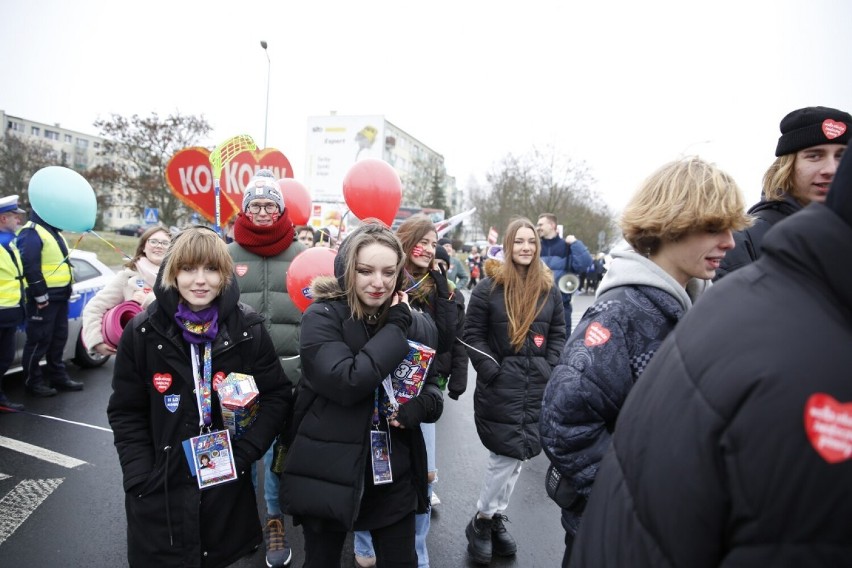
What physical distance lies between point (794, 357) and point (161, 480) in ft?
7.54

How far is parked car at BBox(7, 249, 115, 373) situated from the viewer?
6281mm

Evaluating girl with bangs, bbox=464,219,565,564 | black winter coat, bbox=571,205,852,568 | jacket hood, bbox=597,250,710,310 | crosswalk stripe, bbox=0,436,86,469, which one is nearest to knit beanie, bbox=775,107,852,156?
jacket hood, bbox=597,250,710,310

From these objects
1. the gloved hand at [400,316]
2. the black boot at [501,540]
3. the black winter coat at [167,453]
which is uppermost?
the gloved hand at [400,316]

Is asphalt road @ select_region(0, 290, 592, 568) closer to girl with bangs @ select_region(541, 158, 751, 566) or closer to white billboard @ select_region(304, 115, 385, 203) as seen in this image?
girl with bangs @ select_region(541, 158, 751, 566)

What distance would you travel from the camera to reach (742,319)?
0.78 metres

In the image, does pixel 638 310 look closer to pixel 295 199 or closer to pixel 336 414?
pixel 336 414

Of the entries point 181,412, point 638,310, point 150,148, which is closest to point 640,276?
point 638,310

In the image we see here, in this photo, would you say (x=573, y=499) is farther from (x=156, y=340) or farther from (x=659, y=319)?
(x=156, y=340)

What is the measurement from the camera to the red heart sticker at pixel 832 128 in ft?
6.94

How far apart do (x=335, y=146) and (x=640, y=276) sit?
42.7m

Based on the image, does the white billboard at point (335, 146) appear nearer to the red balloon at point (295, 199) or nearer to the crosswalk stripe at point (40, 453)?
the red balloon at point (295, 199)

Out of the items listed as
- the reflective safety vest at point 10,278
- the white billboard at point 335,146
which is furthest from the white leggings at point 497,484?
the white billboard at point 335,146

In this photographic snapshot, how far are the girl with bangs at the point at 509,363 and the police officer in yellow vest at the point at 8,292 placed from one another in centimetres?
498

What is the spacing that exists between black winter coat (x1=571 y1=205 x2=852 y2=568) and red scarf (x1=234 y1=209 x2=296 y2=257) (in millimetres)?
2837
